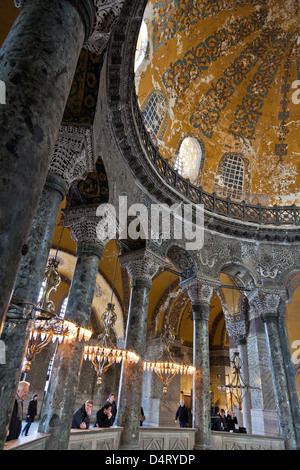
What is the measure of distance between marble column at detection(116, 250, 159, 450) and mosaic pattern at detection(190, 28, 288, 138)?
5619mm

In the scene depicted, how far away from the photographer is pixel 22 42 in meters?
1.96

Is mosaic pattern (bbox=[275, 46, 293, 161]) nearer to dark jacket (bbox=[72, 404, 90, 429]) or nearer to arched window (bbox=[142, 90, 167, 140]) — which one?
arched window (bbox=[142, 90, 167, 140])

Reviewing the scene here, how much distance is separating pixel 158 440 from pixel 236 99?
10.8m

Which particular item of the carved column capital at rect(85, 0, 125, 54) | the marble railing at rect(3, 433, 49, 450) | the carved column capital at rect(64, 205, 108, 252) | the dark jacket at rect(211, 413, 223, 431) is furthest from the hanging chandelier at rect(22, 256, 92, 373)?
the dark jacket at rect(211, 413, 223, 431)

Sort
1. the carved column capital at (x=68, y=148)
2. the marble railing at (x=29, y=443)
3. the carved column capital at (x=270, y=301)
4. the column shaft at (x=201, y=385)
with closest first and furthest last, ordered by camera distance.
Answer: the marble railing at (x=29, y=443) → the carved column capital at (x=68, y=148) → the column shaft at (x=201, y=385) → the carved column capital at (x=270, y=301)

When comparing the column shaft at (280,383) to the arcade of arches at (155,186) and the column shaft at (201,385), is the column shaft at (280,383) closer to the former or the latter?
the arcade of arches at (155,186)

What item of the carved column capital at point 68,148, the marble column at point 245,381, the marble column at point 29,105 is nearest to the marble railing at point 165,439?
the marble column at point 245,381

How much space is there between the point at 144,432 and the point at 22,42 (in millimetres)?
7394

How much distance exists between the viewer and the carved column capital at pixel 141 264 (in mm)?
7828

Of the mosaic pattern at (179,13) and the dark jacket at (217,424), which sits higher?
the mosaic pattern at (179,13)

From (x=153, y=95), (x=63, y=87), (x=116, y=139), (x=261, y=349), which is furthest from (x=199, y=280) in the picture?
(x=63, y=87)

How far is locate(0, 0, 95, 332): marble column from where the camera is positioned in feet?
5.28

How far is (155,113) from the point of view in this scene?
30.9 feet
